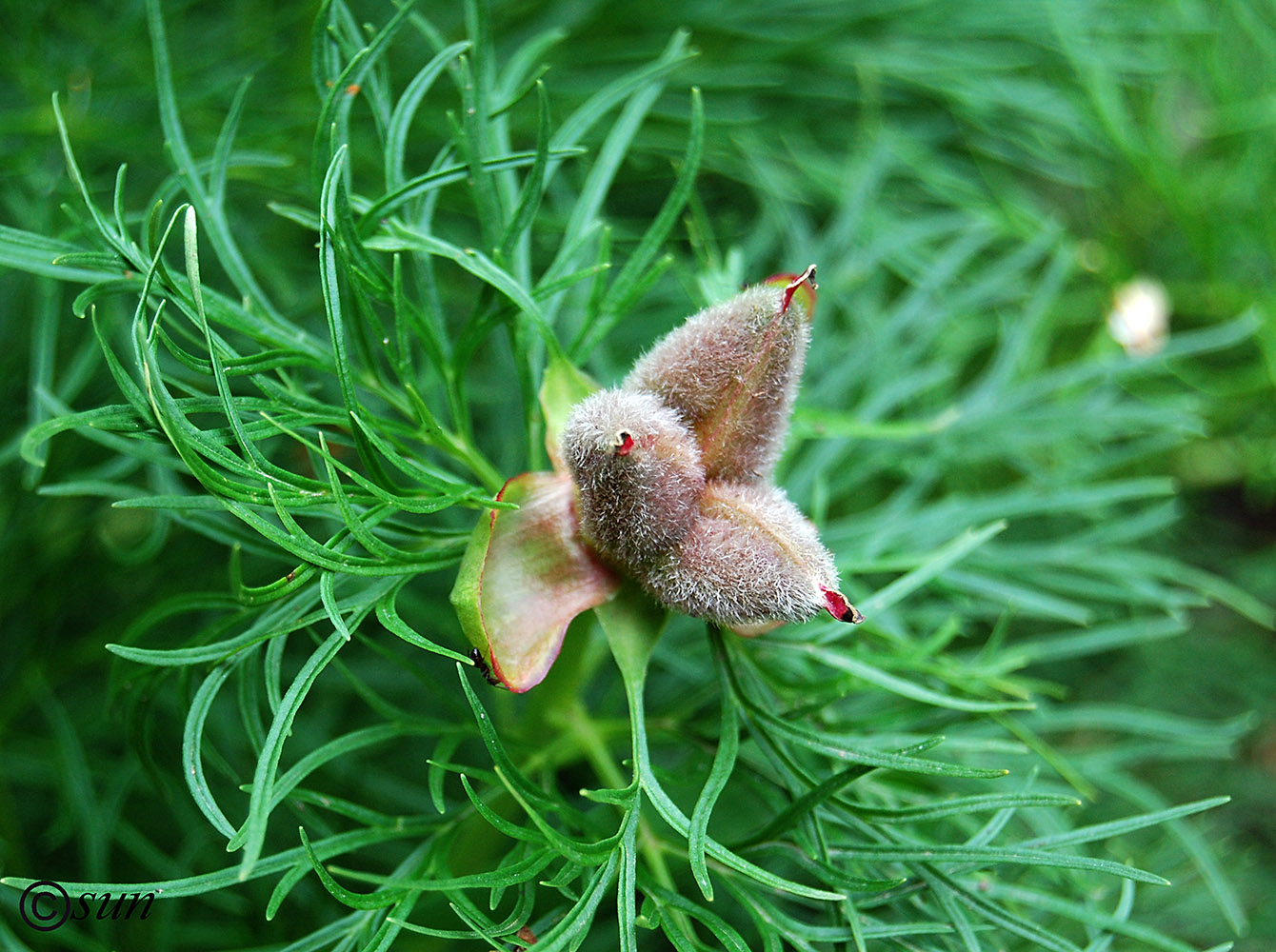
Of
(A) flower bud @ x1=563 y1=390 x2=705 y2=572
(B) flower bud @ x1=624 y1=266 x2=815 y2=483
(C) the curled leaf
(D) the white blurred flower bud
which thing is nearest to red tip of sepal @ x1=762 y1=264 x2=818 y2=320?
(B) flower bud @ x1=624 y1=266 x2=815 y2=483

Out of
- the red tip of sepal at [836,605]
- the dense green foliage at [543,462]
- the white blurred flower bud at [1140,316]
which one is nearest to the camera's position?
the red tip of sepal at [836,605]

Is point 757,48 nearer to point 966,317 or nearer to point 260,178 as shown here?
point 966,317

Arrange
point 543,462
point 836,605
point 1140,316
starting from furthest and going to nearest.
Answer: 1. point 1140,316
2. point 543,462
3. point 836,605

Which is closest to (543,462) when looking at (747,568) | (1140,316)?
(747,568)

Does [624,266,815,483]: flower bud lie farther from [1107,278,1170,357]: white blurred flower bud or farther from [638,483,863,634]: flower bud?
[1107,278,1170,357]: white blurred flower bud

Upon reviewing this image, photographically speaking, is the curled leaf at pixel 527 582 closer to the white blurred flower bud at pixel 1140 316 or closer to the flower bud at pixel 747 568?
the flower bud at pixel 747 568

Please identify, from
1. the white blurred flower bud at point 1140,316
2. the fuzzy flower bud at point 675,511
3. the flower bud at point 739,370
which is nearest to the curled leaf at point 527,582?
the fuzzy flower bud at point 675,511

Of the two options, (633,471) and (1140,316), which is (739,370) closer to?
(633,471)
